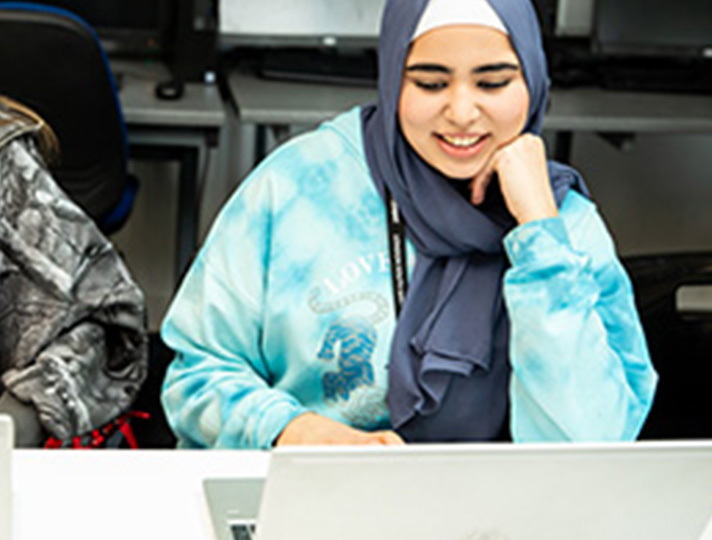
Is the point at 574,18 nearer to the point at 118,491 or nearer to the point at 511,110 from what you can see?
the point at 511,110

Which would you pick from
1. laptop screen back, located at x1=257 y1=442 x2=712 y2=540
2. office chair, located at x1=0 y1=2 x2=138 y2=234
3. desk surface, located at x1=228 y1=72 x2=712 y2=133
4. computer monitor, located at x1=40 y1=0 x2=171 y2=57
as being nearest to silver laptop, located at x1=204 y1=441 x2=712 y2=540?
laptop screen back, located at x1=257 y1=442 x2=712 y2=540

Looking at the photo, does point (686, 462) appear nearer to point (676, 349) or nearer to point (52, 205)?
point (676, 349)

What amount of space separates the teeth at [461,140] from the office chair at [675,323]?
0.34m

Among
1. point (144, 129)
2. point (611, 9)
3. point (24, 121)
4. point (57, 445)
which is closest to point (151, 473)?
point (57, 445)

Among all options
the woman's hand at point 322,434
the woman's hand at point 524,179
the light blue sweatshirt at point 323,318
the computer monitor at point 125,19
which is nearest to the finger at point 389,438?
the woman's hand at point 322,434

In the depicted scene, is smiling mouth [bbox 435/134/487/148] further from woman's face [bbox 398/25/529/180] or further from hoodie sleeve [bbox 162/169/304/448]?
hoodie sleeve [bbox 162/169/304/448]

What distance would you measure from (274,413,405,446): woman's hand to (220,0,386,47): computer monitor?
2.13 m

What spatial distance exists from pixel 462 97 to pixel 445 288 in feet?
0.79

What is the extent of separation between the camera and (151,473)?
1.47m

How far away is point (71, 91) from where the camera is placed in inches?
115

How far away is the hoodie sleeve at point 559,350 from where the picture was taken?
1.57 metres

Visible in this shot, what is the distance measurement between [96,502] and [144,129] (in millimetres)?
1981

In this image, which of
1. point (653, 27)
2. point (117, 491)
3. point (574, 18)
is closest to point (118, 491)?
point (117, 491)

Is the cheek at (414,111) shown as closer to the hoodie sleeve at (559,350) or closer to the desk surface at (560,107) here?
the hoodie sleeve at (559,350)
